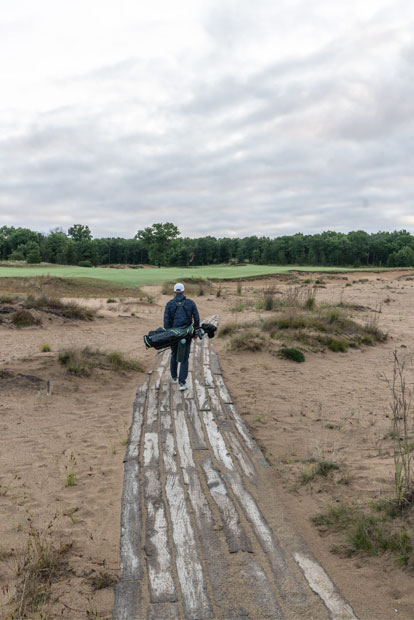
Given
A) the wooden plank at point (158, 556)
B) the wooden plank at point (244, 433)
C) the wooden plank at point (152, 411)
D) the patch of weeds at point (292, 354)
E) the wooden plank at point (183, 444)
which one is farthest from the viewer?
the patch of weeds at point (292, 354)

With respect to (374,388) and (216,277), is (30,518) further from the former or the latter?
(216,277)

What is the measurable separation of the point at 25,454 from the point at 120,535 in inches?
105

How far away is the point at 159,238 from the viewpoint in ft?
275

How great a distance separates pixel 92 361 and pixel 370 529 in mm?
7701

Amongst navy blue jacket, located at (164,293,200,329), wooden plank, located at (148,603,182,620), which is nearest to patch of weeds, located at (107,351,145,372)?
navy blue jacket, located at (164,293,200,329)

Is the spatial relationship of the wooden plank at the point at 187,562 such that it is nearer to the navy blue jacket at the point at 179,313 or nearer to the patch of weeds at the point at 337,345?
the navy blue jacket at the point at 179,313

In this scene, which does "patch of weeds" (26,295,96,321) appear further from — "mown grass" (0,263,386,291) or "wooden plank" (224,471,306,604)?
"wooden plank" (224,471,306,604)

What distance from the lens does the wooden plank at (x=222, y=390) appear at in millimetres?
8492

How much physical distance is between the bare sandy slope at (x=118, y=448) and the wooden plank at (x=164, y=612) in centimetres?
34

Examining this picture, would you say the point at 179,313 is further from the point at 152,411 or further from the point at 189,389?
the point at 152,411

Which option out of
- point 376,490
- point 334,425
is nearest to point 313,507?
point 376,490

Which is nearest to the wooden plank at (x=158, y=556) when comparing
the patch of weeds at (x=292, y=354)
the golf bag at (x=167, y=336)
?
the golf bag at (x=167, y=336)

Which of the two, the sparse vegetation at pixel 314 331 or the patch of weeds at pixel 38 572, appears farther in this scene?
the sparse vegetation at pixel 314 331

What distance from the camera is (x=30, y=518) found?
181 inches
